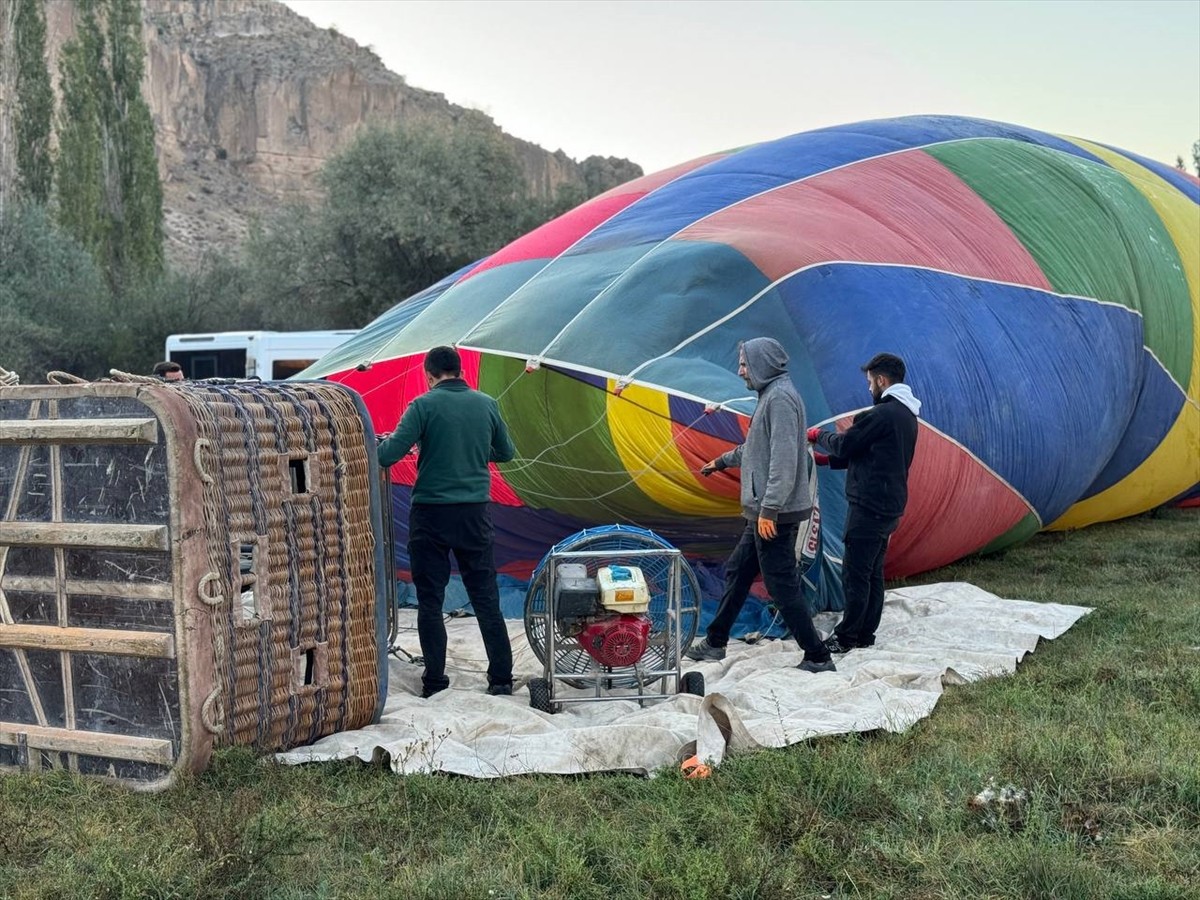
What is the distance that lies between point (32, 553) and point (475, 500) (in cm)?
170

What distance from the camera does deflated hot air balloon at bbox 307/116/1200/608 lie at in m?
6.41

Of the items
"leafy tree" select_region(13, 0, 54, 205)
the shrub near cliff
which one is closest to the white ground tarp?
the shrub near cliff

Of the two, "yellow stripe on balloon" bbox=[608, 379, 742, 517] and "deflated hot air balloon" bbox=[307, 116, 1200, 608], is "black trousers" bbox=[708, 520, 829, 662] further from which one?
"yellow stripe on balloon" bbox=[608, 379, 742, 517]

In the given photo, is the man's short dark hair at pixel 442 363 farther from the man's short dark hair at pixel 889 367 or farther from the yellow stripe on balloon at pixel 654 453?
the man's short dark hair at pixel 889 367

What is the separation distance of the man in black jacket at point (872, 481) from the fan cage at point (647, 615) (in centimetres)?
92

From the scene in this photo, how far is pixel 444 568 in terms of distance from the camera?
17.2ft

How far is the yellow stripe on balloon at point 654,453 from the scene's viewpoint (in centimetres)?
620

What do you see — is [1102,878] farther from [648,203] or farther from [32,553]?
[648,203]

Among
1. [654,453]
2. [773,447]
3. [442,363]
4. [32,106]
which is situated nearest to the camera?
[442,363]

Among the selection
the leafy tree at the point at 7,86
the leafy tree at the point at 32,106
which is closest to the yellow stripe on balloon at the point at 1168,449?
the leafy tree at the point at 32,106

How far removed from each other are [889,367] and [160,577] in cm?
337

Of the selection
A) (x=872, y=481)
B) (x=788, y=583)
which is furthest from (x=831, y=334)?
(x=788, y=583)

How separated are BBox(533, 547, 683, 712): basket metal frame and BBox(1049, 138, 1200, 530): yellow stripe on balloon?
4.62 m

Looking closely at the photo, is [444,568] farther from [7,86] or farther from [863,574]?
[7,86]
